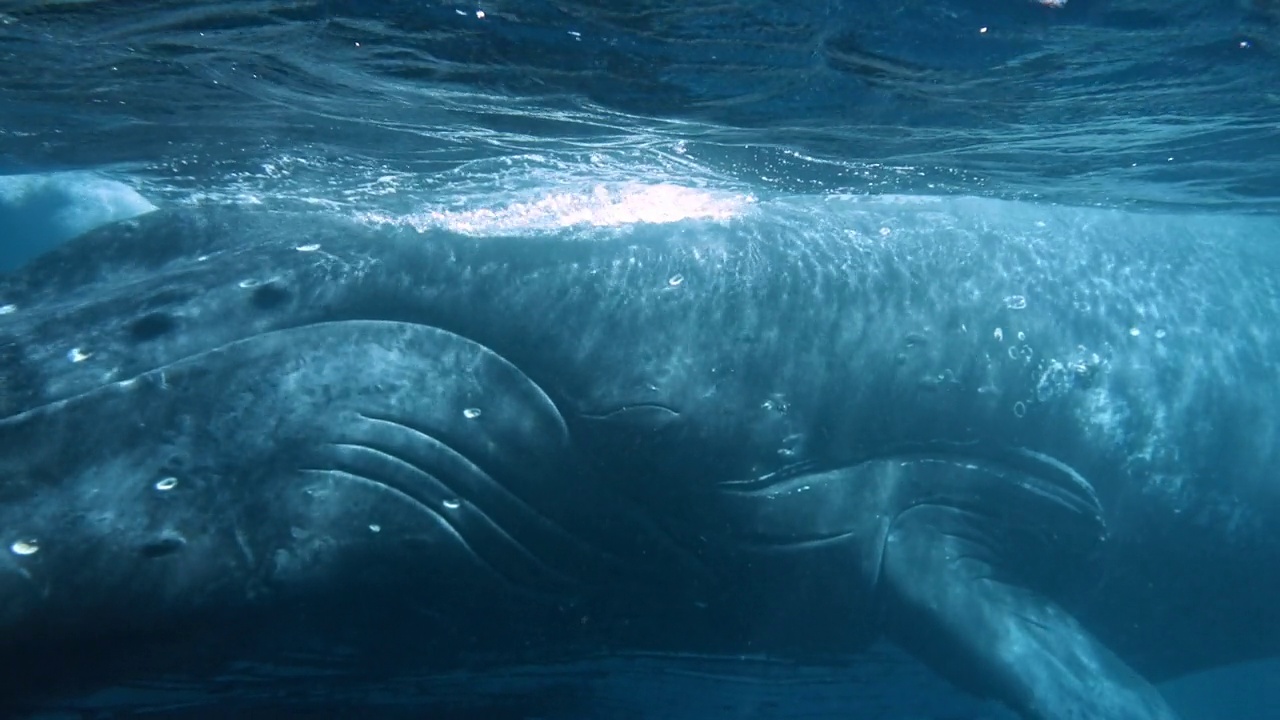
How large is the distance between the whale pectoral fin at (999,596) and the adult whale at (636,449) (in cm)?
3

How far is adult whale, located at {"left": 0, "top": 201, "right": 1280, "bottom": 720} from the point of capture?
18.7 feet

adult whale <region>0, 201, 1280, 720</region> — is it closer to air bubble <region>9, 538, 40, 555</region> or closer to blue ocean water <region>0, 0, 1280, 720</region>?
air bubble <region>9, 538, 40, 555</region>

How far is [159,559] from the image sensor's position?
17.9ft

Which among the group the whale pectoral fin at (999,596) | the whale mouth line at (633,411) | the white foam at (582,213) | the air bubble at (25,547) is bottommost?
the whale pectoral fin at (999,596)

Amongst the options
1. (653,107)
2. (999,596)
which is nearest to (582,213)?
(653,107)

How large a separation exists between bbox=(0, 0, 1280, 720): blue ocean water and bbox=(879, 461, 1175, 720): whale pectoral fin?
119 cm

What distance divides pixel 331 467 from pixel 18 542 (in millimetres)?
1824

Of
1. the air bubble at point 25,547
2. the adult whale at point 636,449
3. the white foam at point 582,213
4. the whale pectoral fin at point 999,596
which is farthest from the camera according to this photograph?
the white foam at point 582,213

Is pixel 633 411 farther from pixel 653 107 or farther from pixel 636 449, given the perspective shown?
pixel 653 107

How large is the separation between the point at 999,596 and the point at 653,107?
5.69 metres

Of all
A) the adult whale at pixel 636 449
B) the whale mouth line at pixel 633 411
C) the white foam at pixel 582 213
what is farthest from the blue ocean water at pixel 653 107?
the whale mouth line at pixel 633 411

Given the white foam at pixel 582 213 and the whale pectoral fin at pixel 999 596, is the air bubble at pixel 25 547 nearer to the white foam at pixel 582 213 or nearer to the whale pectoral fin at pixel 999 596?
the white foam at pixel 582 213

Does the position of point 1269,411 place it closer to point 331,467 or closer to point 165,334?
point 331,467

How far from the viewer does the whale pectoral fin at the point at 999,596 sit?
7.30 m
